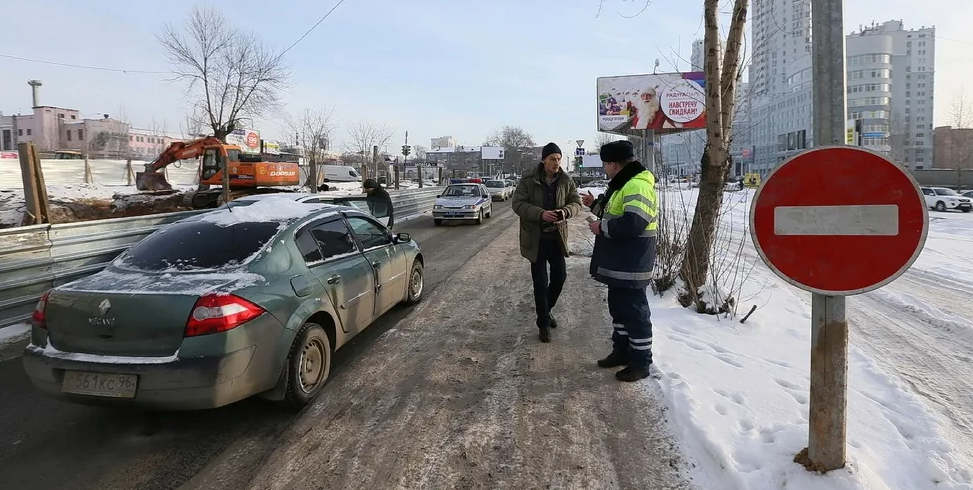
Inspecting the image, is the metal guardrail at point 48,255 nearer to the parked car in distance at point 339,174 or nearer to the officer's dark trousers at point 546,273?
the officer's dark trousers at point 546,273

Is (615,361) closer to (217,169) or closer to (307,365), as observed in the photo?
(307,365)

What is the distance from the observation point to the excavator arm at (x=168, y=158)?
2092cm

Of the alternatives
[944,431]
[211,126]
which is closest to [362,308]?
[944,431]

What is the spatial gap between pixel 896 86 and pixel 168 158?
11930cm

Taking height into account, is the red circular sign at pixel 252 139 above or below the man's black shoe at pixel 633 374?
above

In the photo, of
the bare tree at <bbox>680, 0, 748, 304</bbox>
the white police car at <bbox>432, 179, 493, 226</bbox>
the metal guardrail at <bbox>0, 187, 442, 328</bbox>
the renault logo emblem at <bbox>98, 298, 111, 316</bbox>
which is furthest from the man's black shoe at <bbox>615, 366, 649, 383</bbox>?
the white police car at <bbox>432, 179, 493, 226</bbox>

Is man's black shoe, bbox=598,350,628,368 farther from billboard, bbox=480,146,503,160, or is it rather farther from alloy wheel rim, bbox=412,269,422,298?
billboard, bbox=480,146,503,160

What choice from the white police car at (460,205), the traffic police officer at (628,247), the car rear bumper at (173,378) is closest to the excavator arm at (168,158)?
the white police car at (460,205)

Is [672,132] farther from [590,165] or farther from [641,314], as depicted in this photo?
[590,165]

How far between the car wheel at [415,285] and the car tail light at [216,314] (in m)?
3.13

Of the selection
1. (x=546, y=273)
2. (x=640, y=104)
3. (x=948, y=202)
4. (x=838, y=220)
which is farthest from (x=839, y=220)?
(x=948, y=202)

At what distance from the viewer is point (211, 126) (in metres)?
37.9

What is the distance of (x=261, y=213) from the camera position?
4430 millimetres

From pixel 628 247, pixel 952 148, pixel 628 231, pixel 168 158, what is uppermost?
pixel 952 148
